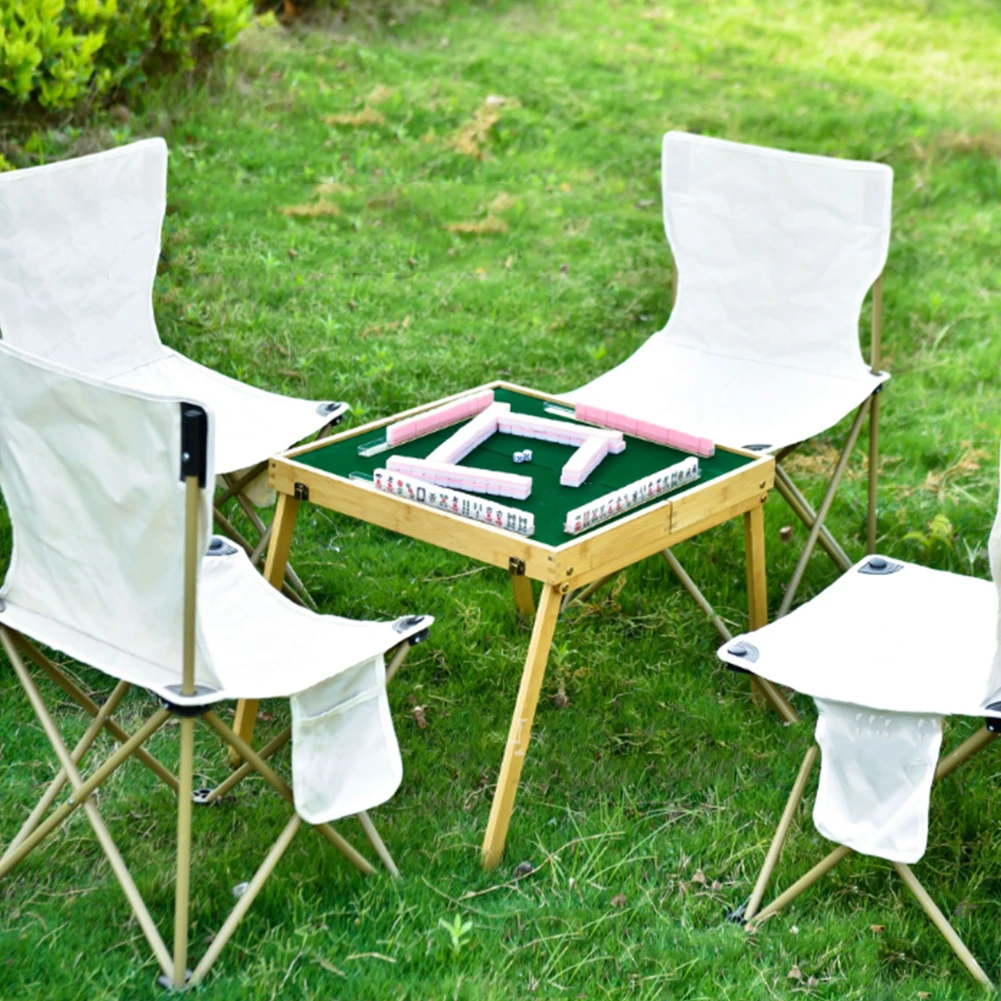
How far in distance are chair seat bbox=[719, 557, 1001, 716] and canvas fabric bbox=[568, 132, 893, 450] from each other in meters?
0.81

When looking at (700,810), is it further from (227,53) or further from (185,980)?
(227,53)

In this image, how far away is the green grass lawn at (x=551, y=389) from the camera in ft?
9.08

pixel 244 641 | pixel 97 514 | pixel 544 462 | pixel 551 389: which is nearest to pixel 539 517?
pixel 544 462

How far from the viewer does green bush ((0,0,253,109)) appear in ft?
17.0

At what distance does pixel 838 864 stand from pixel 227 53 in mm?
5472

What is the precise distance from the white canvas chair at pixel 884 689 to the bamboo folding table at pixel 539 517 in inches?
12.1

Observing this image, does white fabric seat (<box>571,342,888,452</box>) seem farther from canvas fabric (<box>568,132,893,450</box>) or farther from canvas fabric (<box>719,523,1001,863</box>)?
canvas fabric (<box>719,523,1001,863</box>)

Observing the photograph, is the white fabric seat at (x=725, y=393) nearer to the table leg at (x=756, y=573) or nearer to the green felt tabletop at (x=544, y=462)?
the table leg at (x=756, y=573)

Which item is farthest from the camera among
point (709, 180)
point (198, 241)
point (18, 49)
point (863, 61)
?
point (863, 61)

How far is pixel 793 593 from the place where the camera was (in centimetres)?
383

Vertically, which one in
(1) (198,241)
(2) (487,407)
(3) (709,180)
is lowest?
(1) (198,241)

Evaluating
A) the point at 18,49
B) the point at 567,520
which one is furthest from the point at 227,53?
the point at 567,520

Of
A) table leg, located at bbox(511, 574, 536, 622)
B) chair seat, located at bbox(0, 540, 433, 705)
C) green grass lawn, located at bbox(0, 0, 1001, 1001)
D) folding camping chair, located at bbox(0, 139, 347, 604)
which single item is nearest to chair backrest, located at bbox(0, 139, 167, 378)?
folding camping chair, located at bbox(0, 139, 347, 604)

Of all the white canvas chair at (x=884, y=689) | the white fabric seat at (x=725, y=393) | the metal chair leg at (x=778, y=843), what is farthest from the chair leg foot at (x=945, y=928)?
the white fabric seat at (x=725, y=393)
